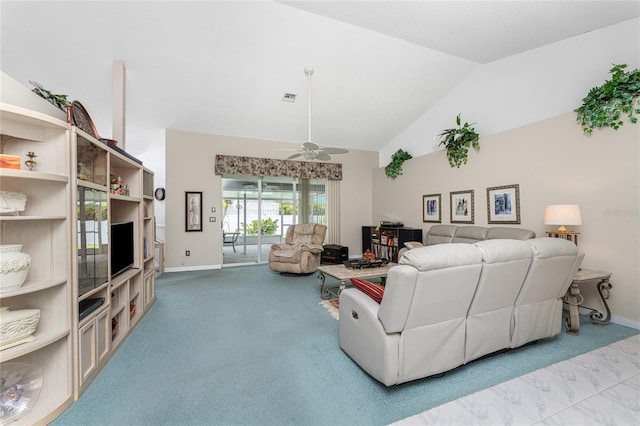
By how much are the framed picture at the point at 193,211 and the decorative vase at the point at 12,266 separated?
13.9 ft

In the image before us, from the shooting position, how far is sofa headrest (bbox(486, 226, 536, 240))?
362cm

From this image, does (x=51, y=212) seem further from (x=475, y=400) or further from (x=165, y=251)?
(x=165, y=251)

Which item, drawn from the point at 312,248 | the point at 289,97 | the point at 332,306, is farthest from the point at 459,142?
the point at 332,306

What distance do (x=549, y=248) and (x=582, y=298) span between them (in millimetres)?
1359

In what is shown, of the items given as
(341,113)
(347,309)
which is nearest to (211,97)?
(341,113)

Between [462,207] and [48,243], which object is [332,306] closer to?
[48,243]

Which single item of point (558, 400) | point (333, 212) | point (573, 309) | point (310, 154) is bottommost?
point (558, 400)

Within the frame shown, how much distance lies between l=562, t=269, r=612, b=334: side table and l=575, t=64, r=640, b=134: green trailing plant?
165cm

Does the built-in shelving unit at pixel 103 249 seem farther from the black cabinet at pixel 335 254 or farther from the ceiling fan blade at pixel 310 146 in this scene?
the black cabinet at pixel 335 254

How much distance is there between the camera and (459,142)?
15.6 ft

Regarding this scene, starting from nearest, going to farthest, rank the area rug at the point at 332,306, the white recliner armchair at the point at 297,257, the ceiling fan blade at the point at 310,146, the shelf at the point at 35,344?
the shelf at the point at 35,344 → the area rug at the point at 332,306 → the ceiling fan blade at the point at 310,146 → the white recliner armchair at the point at 297,257

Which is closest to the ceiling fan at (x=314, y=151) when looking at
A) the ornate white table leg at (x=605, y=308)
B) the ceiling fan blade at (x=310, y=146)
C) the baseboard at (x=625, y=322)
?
the ceiling fan blade at (x=310, y=146)

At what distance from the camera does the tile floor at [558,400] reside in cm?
154

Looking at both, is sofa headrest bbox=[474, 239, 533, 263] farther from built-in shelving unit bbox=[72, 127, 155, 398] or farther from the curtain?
the curtain
